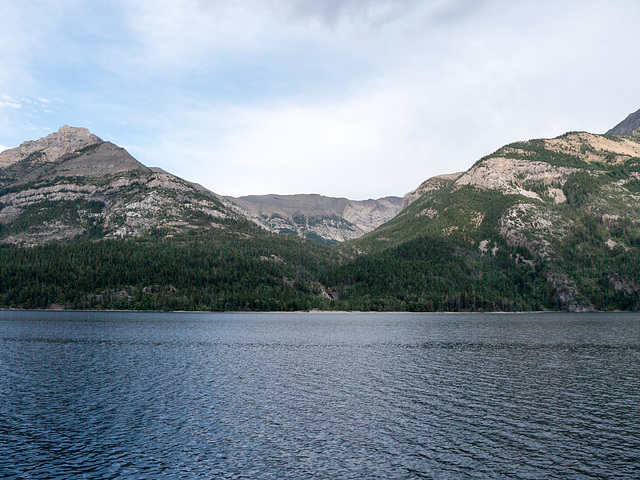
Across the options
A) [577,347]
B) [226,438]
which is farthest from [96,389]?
[577,347]

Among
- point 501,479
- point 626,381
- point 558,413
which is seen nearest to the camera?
point 501,479

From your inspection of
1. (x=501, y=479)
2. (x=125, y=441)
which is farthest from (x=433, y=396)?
(x=125, y=441)

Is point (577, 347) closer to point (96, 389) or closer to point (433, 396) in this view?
point (433, 396)

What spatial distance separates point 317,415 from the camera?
1866 inches

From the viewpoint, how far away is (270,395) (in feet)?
186

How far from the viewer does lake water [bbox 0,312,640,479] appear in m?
33.2

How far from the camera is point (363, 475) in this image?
3145 cm

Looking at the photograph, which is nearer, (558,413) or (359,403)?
(558,413)

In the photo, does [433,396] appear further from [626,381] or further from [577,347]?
[577,347]

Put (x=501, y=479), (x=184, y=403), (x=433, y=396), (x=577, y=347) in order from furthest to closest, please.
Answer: (x=577, y=347), (x=433, y=396), (x=184, y=403), (x=501, y=479)

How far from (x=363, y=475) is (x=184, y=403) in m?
28.4

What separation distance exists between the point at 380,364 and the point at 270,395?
30.6 metres

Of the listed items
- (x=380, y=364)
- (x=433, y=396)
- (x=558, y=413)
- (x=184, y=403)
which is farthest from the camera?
(x=380, y=364)

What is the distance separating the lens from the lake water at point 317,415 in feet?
109
